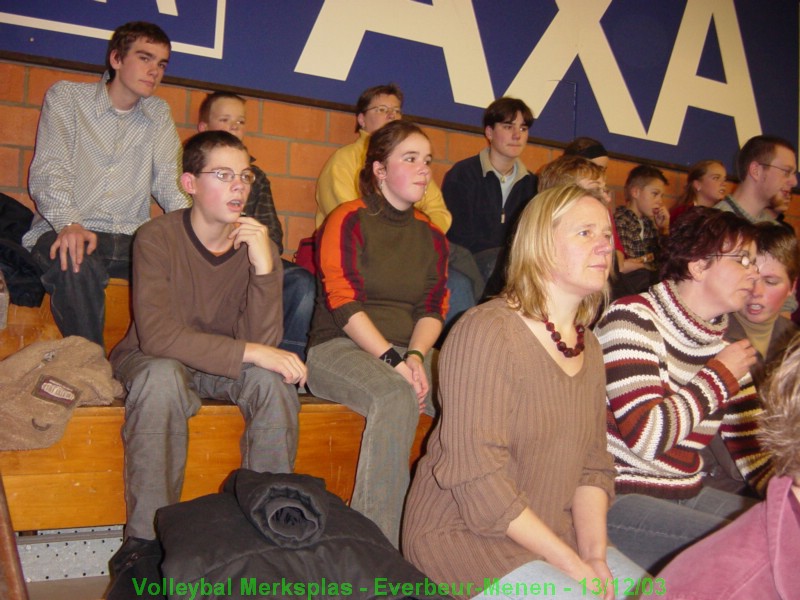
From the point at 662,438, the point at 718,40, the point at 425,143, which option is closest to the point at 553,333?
the point at 662,438

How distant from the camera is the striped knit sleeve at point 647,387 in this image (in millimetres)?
1644

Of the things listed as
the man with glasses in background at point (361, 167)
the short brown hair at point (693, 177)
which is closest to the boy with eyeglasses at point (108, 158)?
the man with glasses in background at point (361, 167)

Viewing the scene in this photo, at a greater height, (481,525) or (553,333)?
(553,333)

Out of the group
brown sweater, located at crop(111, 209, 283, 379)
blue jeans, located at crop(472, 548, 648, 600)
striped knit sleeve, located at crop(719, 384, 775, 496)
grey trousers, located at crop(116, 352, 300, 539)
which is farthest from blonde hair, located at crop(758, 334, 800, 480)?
brown sweater, located at crop(111, 209, 283, 379)

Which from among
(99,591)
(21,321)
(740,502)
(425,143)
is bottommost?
(99,591)

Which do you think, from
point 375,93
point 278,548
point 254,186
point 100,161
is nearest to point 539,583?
point 278,548

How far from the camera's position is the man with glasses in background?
309cm

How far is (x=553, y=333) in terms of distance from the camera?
1.49m

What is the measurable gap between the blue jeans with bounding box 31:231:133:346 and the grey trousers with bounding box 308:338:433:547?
2.42ft

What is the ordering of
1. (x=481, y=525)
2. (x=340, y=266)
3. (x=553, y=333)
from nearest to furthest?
(x=481, y=525), (x=553, y=333), (x=340, y=266)

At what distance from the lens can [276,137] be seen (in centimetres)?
329

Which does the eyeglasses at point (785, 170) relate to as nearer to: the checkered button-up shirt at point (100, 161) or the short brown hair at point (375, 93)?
the short brown hair at point (375, 93)

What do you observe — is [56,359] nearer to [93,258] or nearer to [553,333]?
[93,258]

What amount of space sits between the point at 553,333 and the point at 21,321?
176 centimetres
